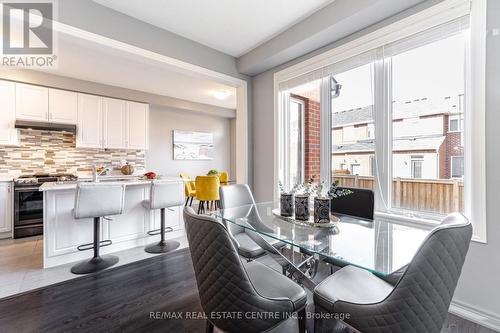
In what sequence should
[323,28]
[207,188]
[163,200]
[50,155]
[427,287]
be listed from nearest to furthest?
1. [427,287]
2. [323,28]
3. [163,200]
4. [50,155]
5. [207,188]

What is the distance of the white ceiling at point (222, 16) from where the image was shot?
7.02 feet

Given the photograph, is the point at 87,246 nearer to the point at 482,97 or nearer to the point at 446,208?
the point at 446,208

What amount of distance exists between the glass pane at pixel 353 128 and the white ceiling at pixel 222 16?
806mm

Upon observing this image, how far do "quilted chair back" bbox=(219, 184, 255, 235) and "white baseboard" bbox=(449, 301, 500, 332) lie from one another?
1.80 m

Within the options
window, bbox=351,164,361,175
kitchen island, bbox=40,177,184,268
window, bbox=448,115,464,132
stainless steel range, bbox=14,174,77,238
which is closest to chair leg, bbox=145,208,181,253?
kitchen island, bbox=40,177,184,268

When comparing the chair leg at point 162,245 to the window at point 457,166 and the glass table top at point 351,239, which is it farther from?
the window at point 457,166

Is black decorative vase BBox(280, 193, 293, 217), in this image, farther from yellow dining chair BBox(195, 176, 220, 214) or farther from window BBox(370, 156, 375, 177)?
yellow dining chair BBox(195, 176, 220, 214)

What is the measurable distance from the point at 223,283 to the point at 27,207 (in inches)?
166

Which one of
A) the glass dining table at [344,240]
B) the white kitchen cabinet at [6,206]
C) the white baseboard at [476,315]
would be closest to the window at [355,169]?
the glass dining table at [344,240]

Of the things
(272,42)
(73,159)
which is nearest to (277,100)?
(272,42)

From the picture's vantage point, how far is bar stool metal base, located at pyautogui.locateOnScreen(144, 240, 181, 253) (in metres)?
2.91

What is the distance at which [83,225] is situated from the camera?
2.67 metres

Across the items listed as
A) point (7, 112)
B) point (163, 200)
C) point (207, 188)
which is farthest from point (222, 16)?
point (7, 112)

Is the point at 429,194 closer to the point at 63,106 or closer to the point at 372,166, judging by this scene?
the point at 372,166
